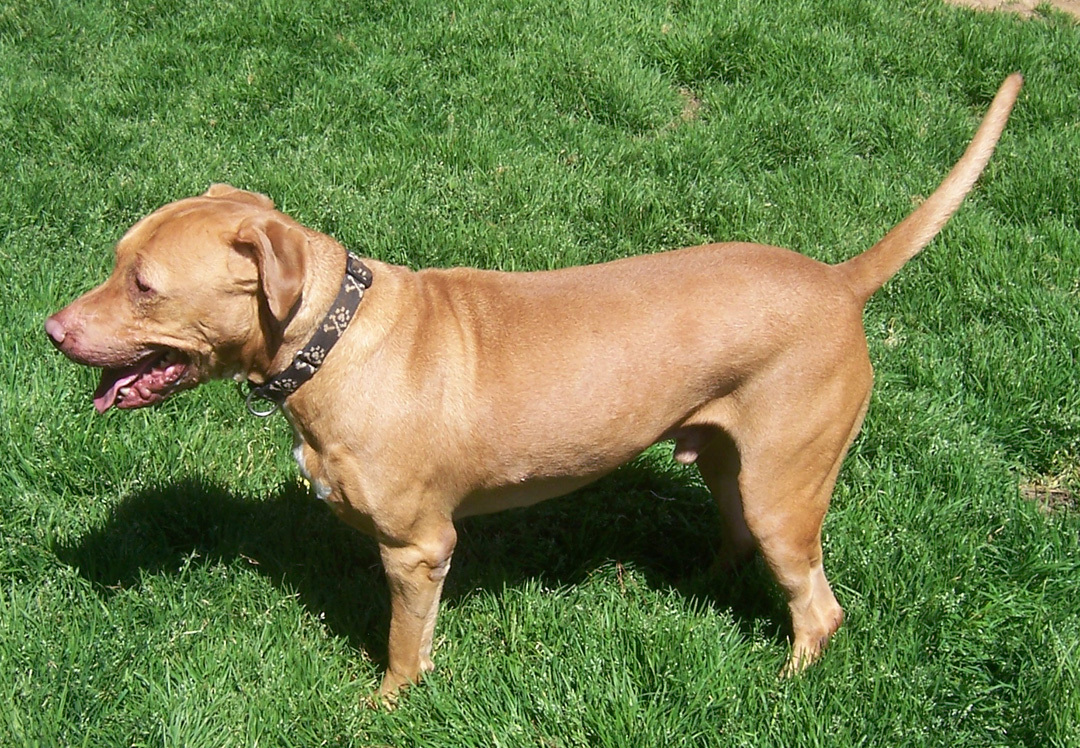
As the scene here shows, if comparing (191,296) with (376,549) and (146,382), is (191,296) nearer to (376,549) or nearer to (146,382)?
(146,382)

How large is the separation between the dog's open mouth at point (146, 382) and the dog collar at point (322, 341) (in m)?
0.24

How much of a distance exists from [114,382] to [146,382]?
118mm

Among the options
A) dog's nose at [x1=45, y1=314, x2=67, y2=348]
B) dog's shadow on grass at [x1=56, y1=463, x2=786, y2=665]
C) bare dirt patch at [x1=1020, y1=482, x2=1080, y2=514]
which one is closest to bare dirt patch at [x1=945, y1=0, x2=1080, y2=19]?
bare dirt patch at [x1=1020, y1=482, x2=1080, y2=514]

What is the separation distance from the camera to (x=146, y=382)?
3.06 metres

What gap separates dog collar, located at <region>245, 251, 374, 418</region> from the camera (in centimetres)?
300

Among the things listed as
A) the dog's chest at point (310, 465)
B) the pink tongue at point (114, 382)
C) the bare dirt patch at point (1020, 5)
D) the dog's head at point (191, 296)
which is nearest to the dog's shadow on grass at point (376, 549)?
the dog's chest at point (310, 465)

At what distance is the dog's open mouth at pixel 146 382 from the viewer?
120 inches

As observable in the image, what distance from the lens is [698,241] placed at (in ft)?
17.4

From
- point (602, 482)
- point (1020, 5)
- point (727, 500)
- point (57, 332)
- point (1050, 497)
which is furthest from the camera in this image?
point (1020, 5)

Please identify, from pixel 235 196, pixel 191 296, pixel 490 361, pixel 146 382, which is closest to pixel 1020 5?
pixel 490 361

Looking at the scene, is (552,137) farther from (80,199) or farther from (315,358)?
(315,358)

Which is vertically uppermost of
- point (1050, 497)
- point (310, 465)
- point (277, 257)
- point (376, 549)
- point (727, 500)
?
point (277, 257)

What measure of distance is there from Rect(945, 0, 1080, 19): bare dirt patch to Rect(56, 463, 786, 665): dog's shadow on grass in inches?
198

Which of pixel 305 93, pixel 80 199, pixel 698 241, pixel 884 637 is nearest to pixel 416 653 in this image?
pixel 884 637
